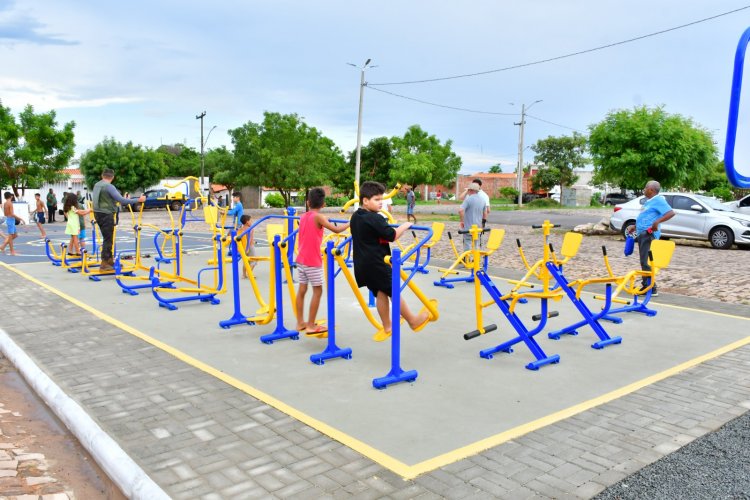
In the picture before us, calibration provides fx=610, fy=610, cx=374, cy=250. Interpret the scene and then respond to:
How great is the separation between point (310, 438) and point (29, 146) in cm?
3445

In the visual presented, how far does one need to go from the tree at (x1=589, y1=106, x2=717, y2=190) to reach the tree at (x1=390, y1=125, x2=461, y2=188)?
105ft

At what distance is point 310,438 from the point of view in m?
3.98

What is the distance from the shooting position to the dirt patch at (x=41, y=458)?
139 inches

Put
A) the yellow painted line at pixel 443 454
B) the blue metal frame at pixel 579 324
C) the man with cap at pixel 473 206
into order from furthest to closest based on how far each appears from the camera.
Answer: the man with cap at pixel 473 206
the blue metal frame at pixel 579 324
the yellow painted line at pixel 443 454

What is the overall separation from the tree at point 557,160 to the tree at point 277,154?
29.2m

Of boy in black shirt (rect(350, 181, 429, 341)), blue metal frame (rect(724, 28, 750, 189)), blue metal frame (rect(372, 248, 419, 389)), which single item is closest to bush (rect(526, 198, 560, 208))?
boy in black shirt (rect(350, 181, 429, 341))

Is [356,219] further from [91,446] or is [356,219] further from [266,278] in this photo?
[266,278]

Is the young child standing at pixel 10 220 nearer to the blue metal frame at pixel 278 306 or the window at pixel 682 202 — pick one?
the blue metal frame at pixel 278 306

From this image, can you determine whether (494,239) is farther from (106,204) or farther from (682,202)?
(682,202)

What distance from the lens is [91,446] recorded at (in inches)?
152

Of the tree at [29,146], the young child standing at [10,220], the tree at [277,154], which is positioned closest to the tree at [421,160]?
the tree at [277,154]

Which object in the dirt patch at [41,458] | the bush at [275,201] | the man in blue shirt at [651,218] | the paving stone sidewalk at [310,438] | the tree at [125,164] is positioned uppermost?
the tree at [125,164]

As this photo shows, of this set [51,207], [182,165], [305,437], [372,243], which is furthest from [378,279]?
[182,165]

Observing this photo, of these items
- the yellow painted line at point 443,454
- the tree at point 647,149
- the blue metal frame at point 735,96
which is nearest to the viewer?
the blue metal frame at point 735,96
